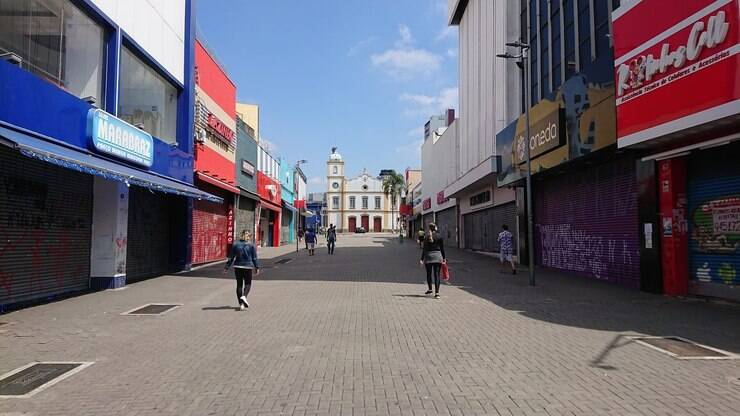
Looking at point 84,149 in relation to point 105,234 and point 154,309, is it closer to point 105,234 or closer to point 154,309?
point 105,234

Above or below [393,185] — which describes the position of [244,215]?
below

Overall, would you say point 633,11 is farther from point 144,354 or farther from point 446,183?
point 446,183

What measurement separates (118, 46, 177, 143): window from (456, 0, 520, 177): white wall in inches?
561

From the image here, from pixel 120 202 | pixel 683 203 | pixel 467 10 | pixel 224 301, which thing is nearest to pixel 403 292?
pixel 224 301

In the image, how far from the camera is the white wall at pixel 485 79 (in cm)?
2231

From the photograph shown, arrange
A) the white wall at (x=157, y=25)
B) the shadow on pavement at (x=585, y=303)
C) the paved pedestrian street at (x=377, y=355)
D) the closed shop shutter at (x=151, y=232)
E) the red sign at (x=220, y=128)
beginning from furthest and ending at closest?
the red sign at (x=220, y=128), the closed shop shutter at (x=151, y=232), the white wall at (x=157, y=25), the shadow on pavement at (x=585, y=303), the paved pedestrian street at (x=377, y=355)

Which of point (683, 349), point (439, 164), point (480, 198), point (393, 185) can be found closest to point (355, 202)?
point (393, 185)

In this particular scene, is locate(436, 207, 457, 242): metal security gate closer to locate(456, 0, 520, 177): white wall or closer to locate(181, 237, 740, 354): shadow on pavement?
locate(456, 0, 520, 177): white wall

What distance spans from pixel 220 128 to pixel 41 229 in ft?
41.1

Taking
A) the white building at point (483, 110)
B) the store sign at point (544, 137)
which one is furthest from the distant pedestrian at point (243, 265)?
the white building at point (483, 110)

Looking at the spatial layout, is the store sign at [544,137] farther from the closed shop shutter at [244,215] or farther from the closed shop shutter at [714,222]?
the closed shop shutter at [244,215]

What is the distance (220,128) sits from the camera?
21734 millimetres

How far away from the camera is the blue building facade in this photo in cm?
891

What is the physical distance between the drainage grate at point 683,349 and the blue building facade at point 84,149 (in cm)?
929
